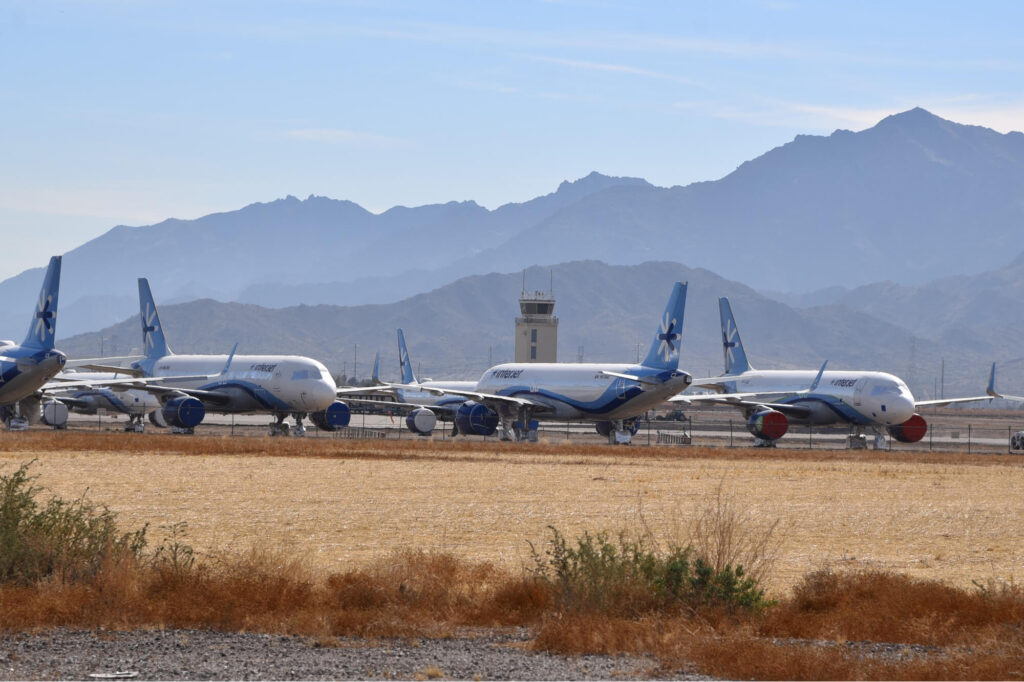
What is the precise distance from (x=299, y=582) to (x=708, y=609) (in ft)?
14.9

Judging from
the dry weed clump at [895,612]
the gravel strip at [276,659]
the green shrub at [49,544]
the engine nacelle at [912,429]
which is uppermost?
the engine nacelle at [912,429]

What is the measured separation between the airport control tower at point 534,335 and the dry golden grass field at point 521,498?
7531 cm

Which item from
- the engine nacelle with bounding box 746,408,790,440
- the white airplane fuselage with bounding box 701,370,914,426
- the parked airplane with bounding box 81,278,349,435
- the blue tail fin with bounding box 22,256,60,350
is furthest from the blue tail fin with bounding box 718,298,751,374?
the blue tail fin with bounding box 22,256,60,350

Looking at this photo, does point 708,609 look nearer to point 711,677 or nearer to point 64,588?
point 711,677

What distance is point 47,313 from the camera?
52.7 m

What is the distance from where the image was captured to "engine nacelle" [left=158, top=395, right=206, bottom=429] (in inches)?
2539

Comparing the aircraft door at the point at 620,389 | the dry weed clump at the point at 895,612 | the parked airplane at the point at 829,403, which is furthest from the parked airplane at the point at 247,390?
the dry weed clump at the point at 895,612

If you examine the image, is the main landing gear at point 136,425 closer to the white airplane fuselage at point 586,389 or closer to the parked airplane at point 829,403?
the white airplane fuselage at point 586,389

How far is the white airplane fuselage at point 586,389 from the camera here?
203 ft

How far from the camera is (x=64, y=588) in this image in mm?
14203

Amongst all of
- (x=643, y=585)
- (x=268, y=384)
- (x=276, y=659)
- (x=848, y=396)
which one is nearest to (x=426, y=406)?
(x=268, y=384)

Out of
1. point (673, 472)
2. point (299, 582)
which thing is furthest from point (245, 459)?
point (299, 582)

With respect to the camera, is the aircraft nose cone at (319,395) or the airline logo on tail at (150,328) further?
the airline logo on tail at (150,328)

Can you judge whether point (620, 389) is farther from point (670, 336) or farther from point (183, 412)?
point (183, 412)
